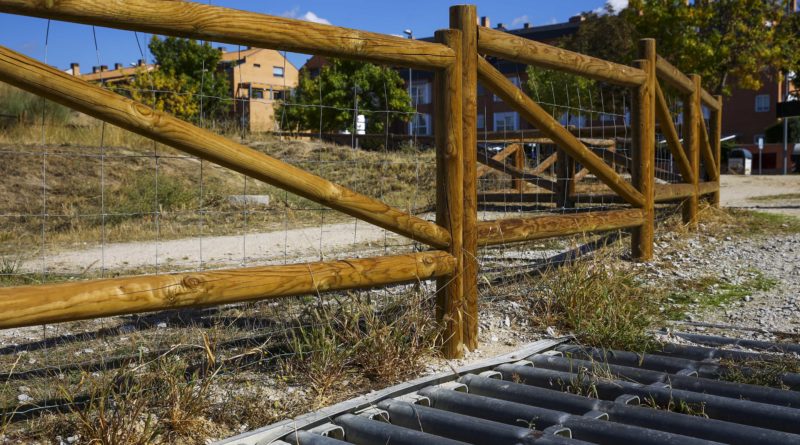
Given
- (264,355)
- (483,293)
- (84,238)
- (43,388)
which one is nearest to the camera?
(43,388)

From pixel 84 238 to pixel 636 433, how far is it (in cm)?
789

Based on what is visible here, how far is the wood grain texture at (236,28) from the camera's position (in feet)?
8.62

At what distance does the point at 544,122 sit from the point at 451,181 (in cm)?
127

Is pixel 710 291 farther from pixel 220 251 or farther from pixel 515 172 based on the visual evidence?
pixel 515 172

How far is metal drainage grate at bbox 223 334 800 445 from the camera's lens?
9.42 feet

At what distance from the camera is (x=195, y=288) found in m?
2.91

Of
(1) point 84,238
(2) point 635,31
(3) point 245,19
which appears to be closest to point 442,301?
(3) point 245,19

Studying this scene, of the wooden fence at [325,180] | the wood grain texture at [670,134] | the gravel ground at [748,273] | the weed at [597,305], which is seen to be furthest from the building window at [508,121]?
the weed at [597,305]

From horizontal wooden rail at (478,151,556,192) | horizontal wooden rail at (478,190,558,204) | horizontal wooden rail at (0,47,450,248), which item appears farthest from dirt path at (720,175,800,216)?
horizontal wooden rail at (0,47,450,248)

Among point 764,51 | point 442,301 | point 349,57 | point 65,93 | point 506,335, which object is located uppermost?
point 764,51

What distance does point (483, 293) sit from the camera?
5.24 metres

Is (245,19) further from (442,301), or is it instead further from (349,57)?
(442,301)

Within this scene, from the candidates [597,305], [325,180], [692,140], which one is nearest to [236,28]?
[325,180]

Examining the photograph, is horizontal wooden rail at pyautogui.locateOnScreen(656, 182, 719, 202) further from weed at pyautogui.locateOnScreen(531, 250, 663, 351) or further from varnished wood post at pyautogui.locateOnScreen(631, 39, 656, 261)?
weed at pyautogui.locateOnScreen(531, 250, 663, 351)
